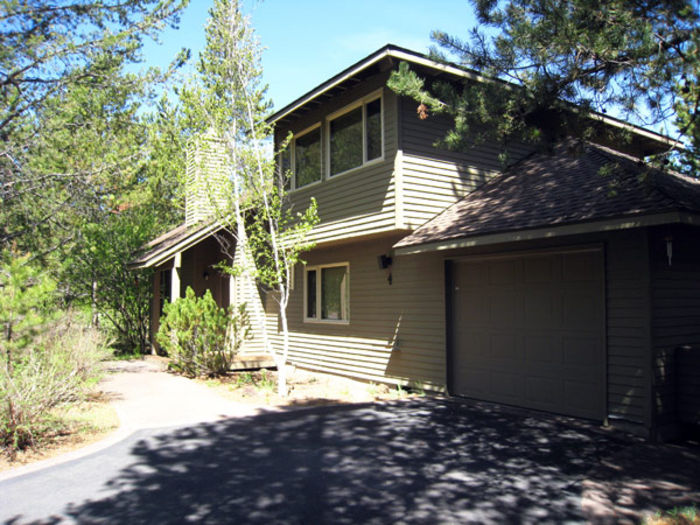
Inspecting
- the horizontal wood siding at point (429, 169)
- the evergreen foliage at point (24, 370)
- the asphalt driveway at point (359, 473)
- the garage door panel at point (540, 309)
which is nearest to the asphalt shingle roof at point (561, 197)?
the horizontal wood siding at point (429, 169)

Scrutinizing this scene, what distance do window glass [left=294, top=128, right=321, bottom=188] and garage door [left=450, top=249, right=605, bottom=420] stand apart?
14.3ft

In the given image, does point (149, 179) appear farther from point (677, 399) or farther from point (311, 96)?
point (677, 399)

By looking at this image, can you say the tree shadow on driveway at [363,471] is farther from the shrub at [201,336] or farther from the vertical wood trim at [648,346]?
the shrub at [201,336]

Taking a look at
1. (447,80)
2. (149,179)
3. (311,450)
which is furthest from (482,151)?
(149,179)

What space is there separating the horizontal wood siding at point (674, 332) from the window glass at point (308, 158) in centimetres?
708

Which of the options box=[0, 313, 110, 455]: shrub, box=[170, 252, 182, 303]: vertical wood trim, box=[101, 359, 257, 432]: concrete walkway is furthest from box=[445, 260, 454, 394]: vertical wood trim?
box=[170, 252, 182, 303]: vertical wood trim

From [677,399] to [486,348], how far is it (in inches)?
109

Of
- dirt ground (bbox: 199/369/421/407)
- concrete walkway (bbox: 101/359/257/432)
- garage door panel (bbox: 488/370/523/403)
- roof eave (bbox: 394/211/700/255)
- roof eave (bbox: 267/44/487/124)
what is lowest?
dirt ground (bbox: 199/369/421/407)

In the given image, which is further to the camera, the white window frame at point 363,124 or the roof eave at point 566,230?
the white window frame at point 363,124

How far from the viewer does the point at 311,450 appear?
6.18m

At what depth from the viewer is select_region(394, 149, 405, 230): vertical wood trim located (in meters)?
9.25

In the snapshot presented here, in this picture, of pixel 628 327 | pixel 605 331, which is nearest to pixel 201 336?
pixel 605 331

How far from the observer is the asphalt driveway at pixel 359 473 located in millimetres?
4414

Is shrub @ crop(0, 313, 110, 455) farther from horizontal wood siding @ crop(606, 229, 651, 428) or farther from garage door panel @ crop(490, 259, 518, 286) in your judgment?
horizontal wood siding @ crop(606, 229, 651, 428)
